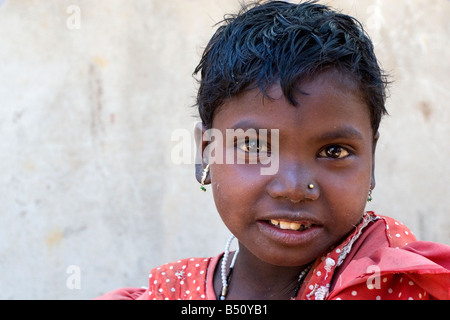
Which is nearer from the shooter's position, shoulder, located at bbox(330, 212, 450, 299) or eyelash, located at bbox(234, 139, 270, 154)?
shoulder, located at bbox(330, 212, 450, 299)

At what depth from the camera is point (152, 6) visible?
3.05 meters

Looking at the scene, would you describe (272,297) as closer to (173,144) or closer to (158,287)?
(158,287)

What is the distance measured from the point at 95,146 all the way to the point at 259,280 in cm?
169

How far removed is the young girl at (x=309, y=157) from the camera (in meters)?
1.27

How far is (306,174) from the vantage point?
1.30m

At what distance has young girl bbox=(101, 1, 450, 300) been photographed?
4.17 ft

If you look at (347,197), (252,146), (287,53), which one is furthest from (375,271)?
(287,53)

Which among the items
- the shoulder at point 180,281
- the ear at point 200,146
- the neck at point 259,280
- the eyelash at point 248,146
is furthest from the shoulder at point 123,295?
the eyelash at point 248,146

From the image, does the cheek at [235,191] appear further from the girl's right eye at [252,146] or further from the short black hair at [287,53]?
the short black hair at [287,53]

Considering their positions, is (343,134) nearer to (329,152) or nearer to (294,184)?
(329,152)

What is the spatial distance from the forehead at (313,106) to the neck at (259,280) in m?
0.44

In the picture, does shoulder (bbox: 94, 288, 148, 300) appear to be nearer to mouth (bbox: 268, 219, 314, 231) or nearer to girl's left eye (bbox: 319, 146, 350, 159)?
mouth (bbox: 268, 219, 314, 231)

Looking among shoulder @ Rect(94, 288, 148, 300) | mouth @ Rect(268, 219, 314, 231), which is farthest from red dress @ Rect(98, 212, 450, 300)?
shoulder @ Rect(94, 288, 148, 300)

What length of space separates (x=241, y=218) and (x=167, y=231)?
167cm
